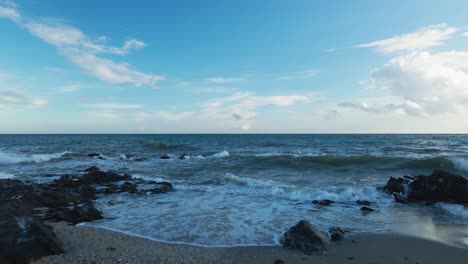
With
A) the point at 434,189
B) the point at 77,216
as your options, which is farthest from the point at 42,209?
the point at 434,189

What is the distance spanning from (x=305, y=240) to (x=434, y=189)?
814cm

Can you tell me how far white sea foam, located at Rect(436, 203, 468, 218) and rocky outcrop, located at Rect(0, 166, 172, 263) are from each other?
10.8 m

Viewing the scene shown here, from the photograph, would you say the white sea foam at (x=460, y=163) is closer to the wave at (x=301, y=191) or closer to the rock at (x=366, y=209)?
the wave at (x=301, y=191)

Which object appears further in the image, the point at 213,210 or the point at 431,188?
the point at 431,188

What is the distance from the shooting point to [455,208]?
9688 mm

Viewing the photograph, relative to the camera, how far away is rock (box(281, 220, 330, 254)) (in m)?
5.93

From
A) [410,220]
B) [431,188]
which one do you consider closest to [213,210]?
[410,220]

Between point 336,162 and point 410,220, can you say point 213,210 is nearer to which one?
point 410,220

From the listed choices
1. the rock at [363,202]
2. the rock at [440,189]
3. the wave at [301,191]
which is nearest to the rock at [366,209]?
the rock at [363,202]

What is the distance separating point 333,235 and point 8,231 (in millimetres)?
6983

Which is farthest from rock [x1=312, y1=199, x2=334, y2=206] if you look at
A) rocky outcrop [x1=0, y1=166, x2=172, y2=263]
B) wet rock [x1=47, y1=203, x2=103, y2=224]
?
wet rock [x1=47, y1=203, x2=103, y2=224]

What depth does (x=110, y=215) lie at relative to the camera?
29.2 ft

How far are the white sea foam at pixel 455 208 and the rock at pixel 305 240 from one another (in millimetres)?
5908

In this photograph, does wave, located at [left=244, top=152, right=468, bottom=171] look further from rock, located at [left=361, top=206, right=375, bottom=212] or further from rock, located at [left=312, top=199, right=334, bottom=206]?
rock, located at [left=361, top=206, right=375, bottom=212]
